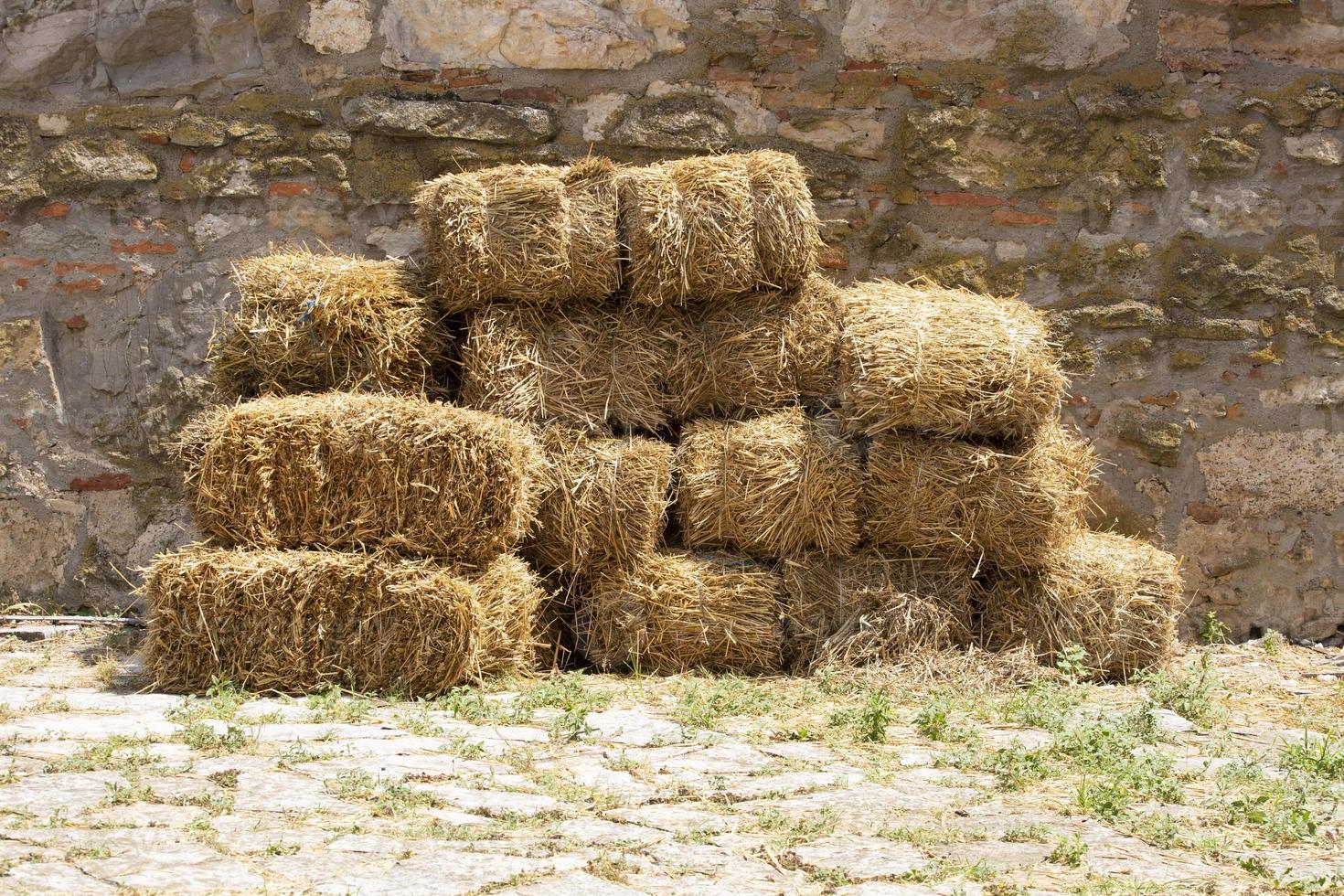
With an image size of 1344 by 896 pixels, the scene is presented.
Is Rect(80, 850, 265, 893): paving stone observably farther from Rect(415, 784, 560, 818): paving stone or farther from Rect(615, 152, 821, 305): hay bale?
Rect(615, 152, 821, 305): hay bale

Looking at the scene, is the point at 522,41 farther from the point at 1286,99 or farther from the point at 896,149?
the point at 1286,99

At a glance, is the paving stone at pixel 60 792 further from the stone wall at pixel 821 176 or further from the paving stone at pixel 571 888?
the stone wall at pixel 821 176

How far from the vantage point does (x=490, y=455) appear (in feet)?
13.6

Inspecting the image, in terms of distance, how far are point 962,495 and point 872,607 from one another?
46 cm

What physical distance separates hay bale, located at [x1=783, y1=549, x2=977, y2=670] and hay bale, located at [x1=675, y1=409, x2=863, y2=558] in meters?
0.10

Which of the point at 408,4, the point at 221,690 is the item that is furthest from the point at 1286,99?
the point at 221,690

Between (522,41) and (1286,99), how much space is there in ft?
9.72

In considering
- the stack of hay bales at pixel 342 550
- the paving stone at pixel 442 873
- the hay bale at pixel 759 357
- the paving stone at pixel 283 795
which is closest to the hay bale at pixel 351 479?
the stack of hay bales at pixel 342 550

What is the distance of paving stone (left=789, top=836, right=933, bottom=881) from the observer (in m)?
2.54

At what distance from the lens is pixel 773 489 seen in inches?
178

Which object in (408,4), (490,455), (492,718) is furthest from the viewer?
(408,4)

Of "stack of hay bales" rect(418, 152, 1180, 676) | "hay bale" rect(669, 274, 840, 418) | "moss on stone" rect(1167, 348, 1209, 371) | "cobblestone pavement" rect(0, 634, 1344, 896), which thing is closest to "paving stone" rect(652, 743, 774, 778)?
"cobblestone pavement" rect(0, 634, 1344, 896)

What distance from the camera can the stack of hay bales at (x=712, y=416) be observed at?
4.50 meters

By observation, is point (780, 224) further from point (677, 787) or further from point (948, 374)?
point (677, 787)
